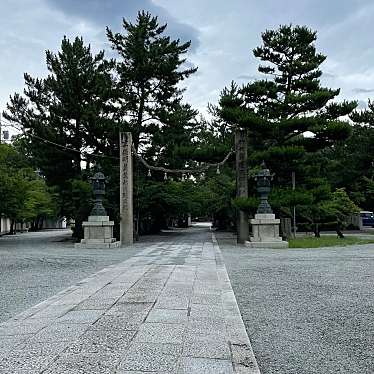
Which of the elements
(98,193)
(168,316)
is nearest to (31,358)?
(168,316)

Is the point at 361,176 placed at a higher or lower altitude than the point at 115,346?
higher

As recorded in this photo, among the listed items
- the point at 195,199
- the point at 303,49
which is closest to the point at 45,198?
the point at 195,199

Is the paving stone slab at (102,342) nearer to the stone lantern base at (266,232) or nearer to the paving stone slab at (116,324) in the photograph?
the paving stone slab at (116,324)

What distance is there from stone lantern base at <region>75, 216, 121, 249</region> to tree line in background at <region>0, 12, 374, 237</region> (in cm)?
299

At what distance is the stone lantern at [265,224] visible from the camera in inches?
583

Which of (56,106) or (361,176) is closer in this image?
(56,106)

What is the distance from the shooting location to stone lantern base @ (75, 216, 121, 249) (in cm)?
1542

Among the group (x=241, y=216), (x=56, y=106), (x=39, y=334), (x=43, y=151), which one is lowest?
(x=39, y=334)

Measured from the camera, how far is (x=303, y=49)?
683 inches

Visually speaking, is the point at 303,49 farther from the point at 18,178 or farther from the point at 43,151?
the point at 18,178

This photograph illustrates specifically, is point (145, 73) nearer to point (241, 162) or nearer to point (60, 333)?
point (241, 162)

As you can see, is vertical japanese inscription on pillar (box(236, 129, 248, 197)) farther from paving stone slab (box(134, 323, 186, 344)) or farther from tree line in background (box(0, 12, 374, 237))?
paving stone slab (box(134, 323, 186, 344))

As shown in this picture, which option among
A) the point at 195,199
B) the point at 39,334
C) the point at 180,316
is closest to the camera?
the point at 39,334

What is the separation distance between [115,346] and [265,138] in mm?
15076
